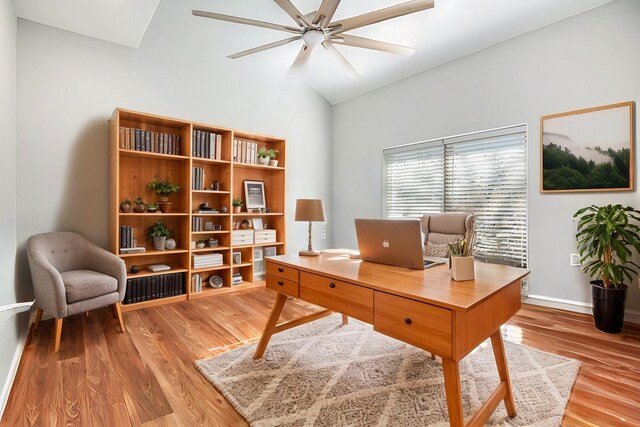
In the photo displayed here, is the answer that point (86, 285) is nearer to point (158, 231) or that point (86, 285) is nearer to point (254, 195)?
point (158, 231)

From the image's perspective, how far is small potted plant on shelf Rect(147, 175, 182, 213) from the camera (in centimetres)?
338

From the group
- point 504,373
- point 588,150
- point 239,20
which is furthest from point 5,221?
Result: point 588,150

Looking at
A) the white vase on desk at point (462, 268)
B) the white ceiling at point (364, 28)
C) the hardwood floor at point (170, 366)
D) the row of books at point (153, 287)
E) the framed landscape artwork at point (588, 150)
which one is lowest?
the hardwood floor at point (170, 366)

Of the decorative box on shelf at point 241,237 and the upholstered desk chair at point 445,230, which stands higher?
the upholstered desk chair at point 445,230

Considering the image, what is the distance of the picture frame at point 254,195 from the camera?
13.7 feet

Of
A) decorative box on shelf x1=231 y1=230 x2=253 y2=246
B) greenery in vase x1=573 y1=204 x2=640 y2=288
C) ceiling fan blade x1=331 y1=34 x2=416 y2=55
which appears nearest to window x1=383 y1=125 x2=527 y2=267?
greenery in vase x1=573 y1=204 x2=640 y2=288

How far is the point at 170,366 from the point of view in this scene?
206 cm

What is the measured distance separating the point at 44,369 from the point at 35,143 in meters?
2.05

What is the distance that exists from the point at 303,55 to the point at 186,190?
6.40ft

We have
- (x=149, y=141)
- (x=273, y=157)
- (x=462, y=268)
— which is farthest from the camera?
(x=273, y=157)

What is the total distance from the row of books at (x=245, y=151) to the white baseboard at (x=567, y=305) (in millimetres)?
3606

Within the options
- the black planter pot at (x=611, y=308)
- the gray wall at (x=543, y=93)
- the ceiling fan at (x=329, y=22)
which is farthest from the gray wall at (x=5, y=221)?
the black planter pot at (x=611, y=308)

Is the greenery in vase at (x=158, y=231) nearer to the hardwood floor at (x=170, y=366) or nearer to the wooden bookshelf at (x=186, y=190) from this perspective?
the wooden bookshelf at (x=186, y=190)

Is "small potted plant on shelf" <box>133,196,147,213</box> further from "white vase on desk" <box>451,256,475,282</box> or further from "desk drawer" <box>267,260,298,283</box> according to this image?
"white vase on desk" <box>451,256,475,282</box>
